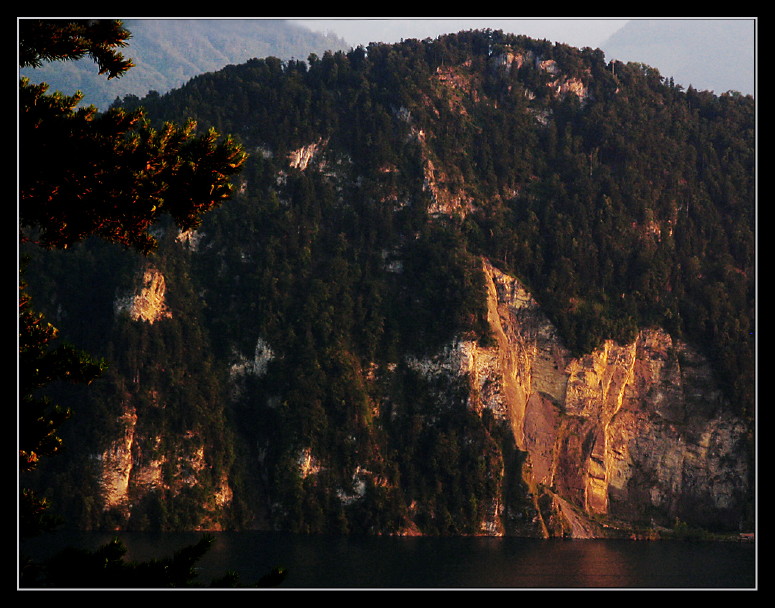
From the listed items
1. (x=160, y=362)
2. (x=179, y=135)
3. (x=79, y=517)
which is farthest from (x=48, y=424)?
(x=160, y=362)

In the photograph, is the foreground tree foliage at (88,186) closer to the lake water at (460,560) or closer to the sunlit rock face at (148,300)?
the lake water at (460,560)

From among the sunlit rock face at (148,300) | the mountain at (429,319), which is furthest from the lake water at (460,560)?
the sunlit rock face at (148,300)

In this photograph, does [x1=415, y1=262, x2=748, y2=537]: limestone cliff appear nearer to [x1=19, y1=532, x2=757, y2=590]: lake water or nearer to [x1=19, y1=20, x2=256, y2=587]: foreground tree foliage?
[x1=19, y1=532, x2=757, y2=590]: lake water

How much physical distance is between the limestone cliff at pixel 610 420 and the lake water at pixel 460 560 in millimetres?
7812

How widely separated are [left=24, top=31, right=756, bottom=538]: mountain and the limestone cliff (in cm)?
29

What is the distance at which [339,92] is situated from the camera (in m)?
159

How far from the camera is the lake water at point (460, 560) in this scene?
264 feet

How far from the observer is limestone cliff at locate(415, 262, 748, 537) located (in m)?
126

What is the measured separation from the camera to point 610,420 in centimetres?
13150

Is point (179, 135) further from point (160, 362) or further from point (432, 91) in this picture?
point (432, 91)

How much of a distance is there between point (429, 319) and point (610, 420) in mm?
24889

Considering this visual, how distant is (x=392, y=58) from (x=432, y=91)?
9.08 metres

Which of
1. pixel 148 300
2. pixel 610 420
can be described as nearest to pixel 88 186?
pixel 148 300

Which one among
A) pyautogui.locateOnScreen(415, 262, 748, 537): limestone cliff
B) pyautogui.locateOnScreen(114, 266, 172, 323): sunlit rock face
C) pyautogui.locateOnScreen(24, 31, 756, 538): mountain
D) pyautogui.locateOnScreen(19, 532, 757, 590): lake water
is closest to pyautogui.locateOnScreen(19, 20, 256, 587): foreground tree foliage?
pyautogui.locateOnScreen(19, 532, 757, 590): lake water
